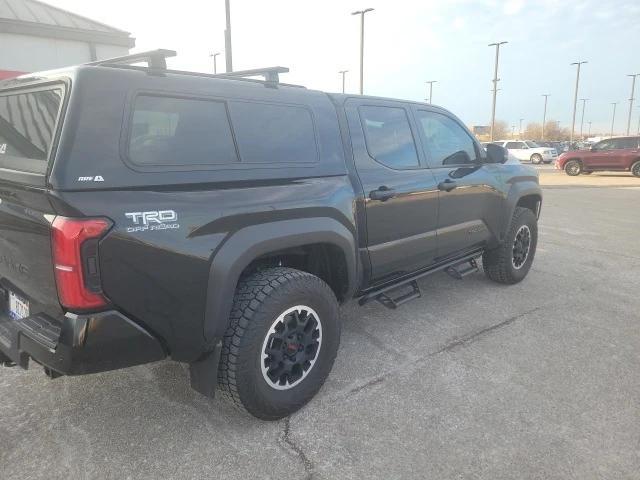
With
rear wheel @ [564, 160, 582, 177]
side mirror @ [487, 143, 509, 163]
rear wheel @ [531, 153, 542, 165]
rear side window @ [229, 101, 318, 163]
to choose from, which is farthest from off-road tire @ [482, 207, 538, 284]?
rear wheel @ [531, 153, 542, 165]

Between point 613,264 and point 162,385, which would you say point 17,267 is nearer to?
point 162,385

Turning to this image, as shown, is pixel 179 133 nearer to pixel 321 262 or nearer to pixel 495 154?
pixel 321 262

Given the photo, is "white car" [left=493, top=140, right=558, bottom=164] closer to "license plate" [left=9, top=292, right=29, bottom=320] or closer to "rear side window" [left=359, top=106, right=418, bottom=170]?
"rear side window" [left=359, top=106, right=418, bottom=170]

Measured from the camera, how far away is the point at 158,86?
7.53 ft

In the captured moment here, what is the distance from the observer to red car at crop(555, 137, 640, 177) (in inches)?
782

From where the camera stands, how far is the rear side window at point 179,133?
7.24ft

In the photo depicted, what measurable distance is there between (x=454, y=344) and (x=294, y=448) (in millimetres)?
1706

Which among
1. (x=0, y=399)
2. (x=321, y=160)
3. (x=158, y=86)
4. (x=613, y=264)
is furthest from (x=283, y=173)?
(x=613, y=264)

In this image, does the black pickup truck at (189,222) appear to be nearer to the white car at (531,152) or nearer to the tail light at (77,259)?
the tail light at (77,259)

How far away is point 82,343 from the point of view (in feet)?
6.68

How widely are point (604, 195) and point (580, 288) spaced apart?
10.7 meters

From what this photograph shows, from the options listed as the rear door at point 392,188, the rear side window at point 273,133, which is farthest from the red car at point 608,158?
the rear side window at point 273,133

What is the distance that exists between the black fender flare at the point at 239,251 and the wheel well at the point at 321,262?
0.19 metres

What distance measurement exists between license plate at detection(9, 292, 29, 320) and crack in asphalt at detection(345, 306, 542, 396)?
5.97 ft
